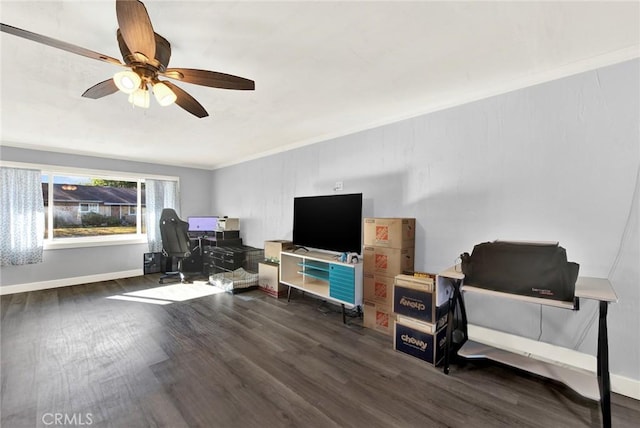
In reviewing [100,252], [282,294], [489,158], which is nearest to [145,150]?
[100,252]

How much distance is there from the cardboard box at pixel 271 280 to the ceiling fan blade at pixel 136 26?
3131 mm

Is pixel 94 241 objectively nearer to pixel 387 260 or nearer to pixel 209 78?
pixel 209 78

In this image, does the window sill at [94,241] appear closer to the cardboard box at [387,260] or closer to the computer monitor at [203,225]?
the computer monitor at [203,225]

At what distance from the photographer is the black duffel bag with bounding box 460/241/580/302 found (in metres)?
1.63

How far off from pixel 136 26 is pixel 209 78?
0.46 metres

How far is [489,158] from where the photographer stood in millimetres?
2393

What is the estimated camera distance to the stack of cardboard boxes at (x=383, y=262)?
2.75 m

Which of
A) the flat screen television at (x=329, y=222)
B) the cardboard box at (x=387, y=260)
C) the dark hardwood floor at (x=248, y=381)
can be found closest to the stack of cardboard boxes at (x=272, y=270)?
the flat screen television at (x=329, y=222)

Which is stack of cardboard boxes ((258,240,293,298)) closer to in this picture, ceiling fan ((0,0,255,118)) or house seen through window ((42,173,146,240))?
ceiling fan ((0,0,255,118))

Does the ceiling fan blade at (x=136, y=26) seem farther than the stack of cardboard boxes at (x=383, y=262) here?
No

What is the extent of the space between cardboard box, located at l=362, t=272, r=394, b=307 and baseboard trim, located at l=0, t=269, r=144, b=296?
4.81m

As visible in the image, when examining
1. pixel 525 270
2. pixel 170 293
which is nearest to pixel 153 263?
pixel 170 293

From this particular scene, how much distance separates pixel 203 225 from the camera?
224 inches

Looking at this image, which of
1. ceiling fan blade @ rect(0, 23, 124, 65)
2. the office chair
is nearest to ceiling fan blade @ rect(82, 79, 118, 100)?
ceiling fan blade @ rect(0, 23, 124, 65)
